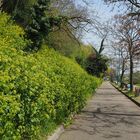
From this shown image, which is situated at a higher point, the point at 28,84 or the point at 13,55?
the point at 13,55

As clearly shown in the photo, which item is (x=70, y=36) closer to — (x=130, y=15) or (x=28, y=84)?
(x=130, y=15)

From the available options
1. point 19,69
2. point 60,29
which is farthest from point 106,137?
point 60,29

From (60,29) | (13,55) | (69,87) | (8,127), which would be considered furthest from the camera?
(60,29)

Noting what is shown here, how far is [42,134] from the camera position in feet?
33.7

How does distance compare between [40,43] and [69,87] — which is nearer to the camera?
[69,87]

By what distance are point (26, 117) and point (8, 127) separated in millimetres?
1454

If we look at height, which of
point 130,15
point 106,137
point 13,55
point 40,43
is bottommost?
point 106,137

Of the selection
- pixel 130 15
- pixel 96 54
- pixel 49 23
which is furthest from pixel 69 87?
pixel 96 54

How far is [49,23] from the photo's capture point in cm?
2680

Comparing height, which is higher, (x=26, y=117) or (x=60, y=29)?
(x=60, y=29)

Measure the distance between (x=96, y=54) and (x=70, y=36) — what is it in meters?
45.2

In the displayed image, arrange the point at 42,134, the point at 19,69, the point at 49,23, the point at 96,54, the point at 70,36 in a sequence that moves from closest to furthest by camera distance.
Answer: the point at 19,69
the point at 42,134
the point at 49,23
the point at 70,36
the point at 96,54

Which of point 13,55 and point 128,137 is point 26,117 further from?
point 128,137

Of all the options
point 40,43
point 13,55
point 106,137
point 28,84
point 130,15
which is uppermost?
point 130,15
